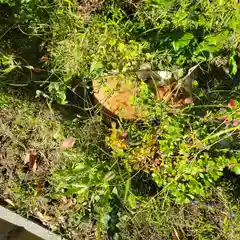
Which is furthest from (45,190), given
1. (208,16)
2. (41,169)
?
(208,16)

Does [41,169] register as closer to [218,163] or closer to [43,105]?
[43,105]

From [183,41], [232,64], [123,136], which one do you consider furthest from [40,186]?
[232,64]

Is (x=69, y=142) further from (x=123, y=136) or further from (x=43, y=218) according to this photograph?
(x=43, y=218)

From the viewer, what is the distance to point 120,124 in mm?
2645

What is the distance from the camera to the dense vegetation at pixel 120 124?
8.44 ft

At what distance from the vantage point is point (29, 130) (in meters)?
3.06

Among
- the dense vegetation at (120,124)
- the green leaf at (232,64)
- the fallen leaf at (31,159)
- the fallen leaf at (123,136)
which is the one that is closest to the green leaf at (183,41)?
the dense vegetation at (120,124)

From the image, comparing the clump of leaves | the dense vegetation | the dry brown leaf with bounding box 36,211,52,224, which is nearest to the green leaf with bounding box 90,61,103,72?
the dense vegetation

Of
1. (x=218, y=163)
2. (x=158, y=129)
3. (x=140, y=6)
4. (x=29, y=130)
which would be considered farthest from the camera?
(x=29, y=130)

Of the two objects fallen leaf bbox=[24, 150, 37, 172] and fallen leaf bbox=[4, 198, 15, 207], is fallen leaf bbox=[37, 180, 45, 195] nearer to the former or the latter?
fallen leaf bbox=[24, 150, 37, 172]

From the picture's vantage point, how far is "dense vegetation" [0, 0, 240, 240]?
2572mm

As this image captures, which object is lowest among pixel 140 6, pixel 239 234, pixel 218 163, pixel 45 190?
pixel 239 234

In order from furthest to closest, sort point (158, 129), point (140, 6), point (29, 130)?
point (29, 130), point (140, 6), point (158, 129)

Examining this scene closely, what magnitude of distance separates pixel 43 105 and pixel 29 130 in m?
0.23
